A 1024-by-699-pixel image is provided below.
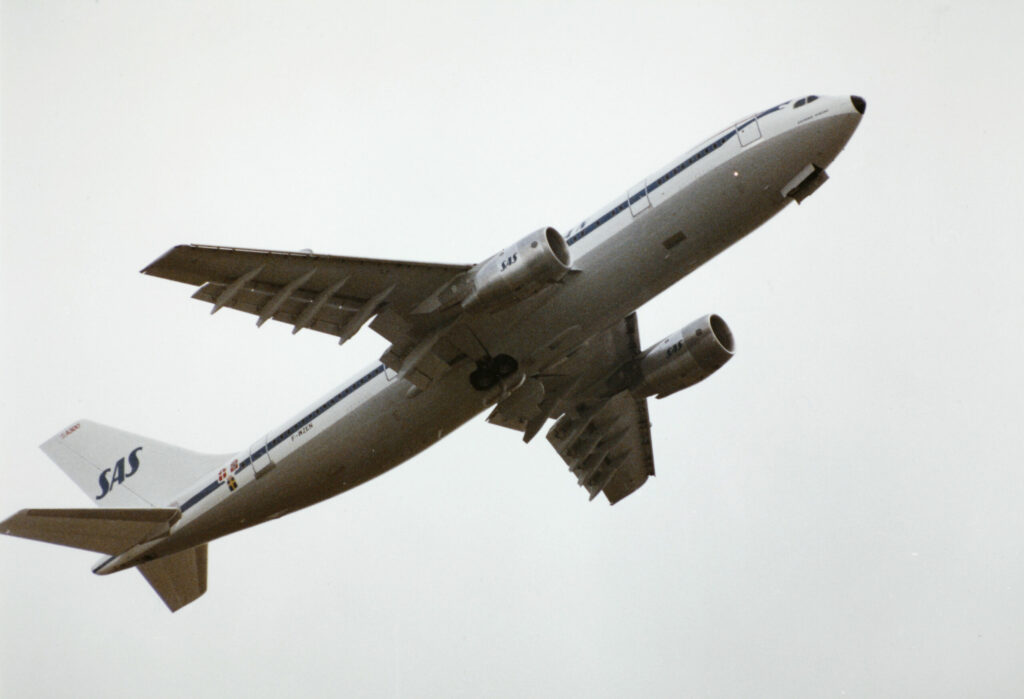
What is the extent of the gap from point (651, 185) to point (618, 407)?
8985mm

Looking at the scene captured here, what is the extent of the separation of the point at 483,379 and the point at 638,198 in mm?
5346

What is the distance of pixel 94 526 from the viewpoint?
25219 mm

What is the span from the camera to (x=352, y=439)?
965 inches

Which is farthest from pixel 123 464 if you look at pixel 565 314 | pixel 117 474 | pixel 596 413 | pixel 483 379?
pixel 565 314

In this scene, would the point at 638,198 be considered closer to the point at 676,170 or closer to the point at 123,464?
the point at 676,170

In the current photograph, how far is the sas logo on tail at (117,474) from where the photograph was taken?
29062mm

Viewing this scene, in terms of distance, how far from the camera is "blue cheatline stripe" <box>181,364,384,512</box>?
24797 millimetres

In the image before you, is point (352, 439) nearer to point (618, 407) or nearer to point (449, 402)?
point (449, 402)

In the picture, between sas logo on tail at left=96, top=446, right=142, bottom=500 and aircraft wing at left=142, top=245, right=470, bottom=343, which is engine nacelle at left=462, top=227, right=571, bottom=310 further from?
Answer: sas logo on tail at left=96, top=446, right=142, bottom=500

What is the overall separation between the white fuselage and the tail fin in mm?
1450

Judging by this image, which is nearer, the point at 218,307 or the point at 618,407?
the point at 218,307

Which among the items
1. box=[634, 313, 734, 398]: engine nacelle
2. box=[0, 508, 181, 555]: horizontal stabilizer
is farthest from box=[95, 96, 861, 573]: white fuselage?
box=[634, 313, 734, 398]: engine nacelle

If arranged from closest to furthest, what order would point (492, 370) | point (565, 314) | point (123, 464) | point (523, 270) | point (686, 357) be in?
point (523, 270)
point (565, 314)
point (492, 370)
point (686, 357)
point (123, 464)

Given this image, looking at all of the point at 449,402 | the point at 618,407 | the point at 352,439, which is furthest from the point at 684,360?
the point at 352,439
